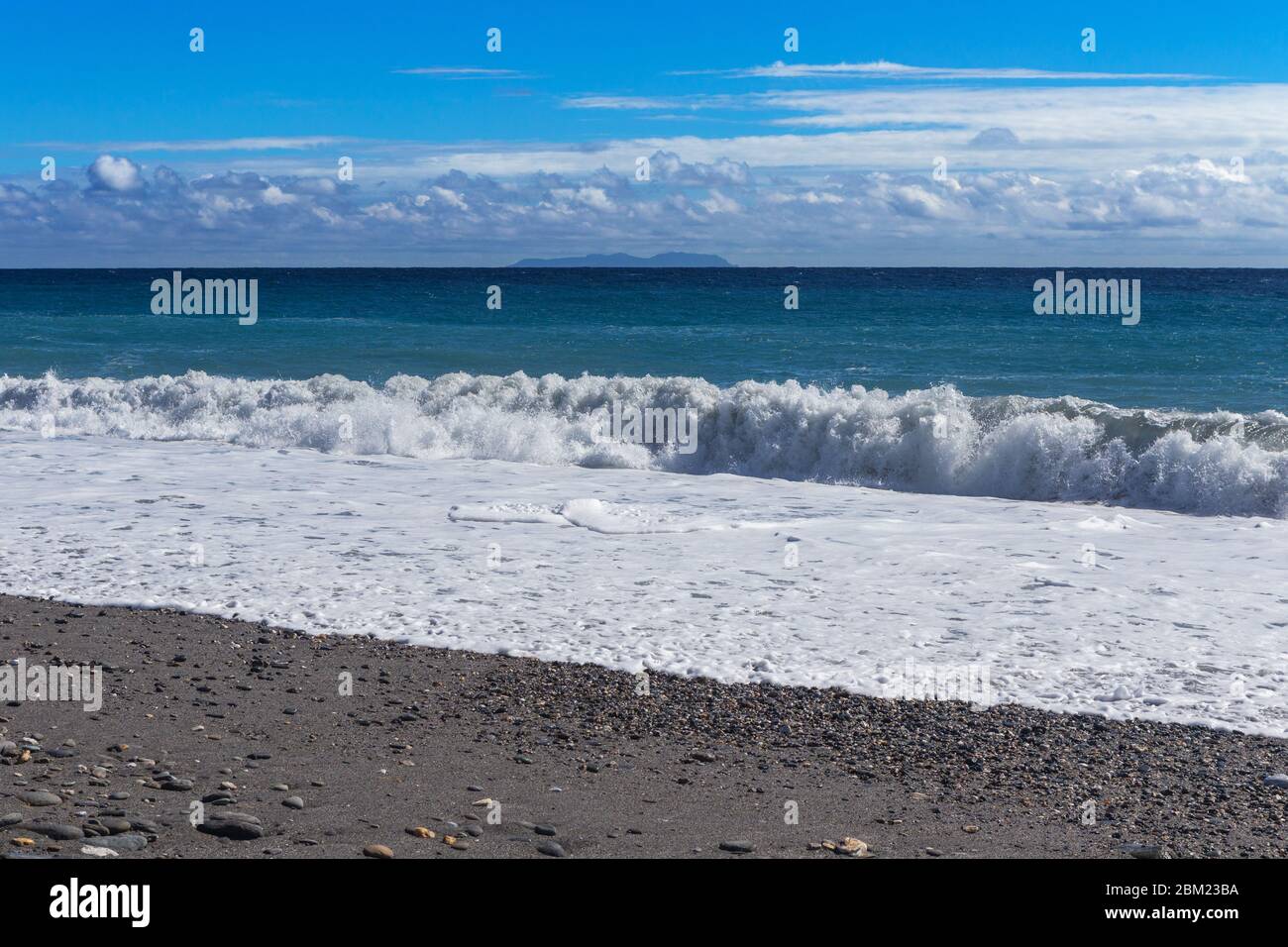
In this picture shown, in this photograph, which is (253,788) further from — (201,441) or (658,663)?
(201,441)

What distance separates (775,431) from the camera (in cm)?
1831

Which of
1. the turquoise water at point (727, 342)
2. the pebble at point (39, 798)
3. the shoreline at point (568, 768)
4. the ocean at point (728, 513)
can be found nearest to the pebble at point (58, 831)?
the shoreline at point (568, 768)

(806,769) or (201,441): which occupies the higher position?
(201,441)

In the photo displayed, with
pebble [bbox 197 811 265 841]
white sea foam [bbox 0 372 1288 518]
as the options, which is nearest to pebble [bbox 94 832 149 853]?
pebble [bbox 197 811 265 841]

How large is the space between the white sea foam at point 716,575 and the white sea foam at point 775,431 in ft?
5.98

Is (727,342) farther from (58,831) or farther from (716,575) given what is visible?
(58,831)

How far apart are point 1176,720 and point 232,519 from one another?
8496 mm

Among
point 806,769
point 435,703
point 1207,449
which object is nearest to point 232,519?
point 435,703

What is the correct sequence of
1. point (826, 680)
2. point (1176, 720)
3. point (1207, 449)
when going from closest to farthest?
1. point (1176, 720)
2. point (826, 680)
3. point (1207, 449)

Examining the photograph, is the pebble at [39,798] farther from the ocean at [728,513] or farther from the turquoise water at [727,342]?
the turquoise water at [727,342]

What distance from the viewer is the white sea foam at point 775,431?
1532cm

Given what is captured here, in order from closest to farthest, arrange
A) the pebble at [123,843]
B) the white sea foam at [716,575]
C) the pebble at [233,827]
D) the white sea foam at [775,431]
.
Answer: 1. the pebble at [123,843]
2. the pebble at [233,827]
3. the white sea foam at [716,575]
4. the white sea foam at [775,431]

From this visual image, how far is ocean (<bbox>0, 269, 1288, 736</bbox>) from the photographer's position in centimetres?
795
